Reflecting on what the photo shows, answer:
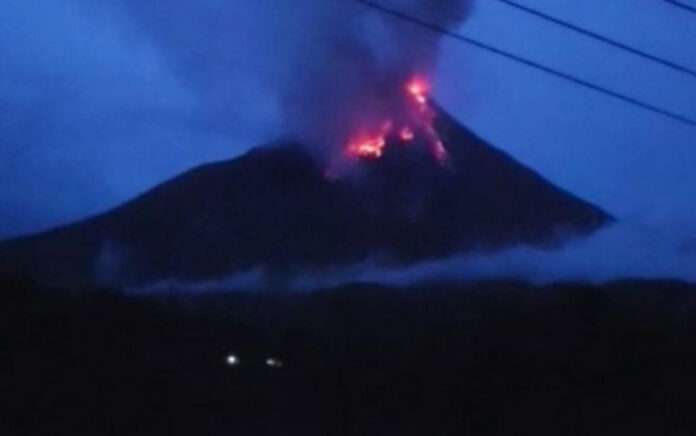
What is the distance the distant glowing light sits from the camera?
1117 inches

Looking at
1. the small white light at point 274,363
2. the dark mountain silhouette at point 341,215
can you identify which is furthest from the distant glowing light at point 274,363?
the dark mountain silhouette at point 341,215

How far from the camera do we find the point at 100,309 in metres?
30.8

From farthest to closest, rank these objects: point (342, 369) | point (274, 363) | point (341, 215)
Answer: point (341, 215) < point (342, 369) < point (274, 363)

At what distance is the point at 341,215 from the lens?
5703cm

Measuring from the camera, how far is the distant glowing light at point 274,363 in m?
28.4

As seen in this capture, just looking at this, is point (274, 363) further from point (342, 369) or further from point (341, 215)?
point (341, 215)

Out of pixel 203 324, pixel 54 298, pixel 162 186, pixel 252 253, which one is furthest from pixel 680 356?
pixel 162 186

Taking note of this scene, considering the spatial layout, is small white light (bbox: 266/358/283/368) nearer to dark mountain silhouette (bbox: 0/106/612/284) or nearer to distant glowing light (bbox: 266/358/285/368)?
distant glowing light (bbox: 266/358/285/368)

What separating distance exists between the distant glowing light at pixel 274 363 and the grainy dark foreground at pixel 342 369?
9 cm

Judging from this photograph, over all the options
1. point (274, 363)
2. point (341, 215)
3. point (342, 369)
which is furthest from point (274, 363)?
point (341, 215)

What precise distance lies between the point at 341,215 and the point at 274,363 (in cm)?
2834

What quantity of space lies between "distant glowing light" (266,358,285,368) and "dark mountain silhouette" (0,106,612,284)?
20.9 metres

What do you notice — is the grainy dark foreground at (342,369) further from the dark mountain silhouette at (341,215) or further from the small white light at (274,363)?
the dark mountain silhouette at (341,215)

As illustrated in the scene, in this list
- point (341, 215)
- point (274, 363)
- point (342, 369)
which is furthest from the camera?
point (341, 215)
